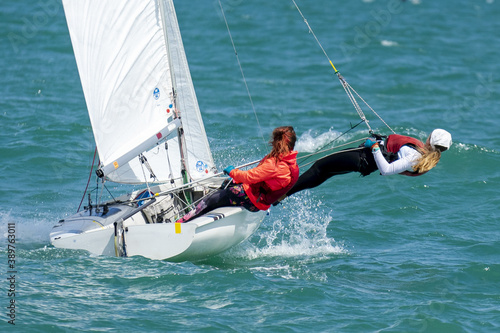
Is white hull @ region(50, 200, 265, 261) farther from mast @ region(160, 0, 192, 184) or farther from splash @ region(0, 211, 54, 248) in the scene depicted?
mast @ region(160, 0, 192, 184)

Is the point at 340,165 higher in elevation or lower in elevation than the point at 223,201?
higher

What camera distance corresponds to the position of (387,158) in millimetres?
7730

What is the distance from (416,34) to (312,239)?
1383 centimetres

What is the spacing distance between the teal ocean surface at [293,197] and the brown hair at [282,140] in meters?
1.32

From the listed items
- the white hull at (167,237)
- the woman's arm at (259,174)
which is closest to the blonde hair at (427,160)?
the woman's arm at (259,174)

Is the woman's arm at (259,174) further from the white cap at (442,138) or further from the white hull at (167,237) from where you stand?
the white cap at (442,138)

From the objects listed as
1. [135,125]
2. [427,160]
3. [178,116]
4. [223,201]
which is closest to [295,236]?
[223,201]

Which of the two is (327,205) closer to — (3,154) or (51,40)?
(3,154)

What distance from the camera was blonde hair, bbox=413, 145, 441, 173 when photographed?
7.39 m

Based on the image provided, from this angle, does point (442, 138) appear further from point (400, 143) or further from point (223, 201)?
point (223, 201)

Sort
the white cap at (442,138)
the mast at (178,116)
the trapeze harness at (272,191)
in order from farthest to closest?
the mast at (178,116)
the trapeze harness at (272,191)
the white cap at (442,138)

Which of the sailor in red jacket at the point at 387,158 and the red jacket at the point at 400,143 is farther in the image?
the red jacket at the point at 400,143

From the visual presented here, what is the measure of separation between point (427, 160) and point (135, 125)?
10.5 ft

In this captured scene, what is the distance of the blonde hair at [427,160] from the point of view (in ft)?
24.2
